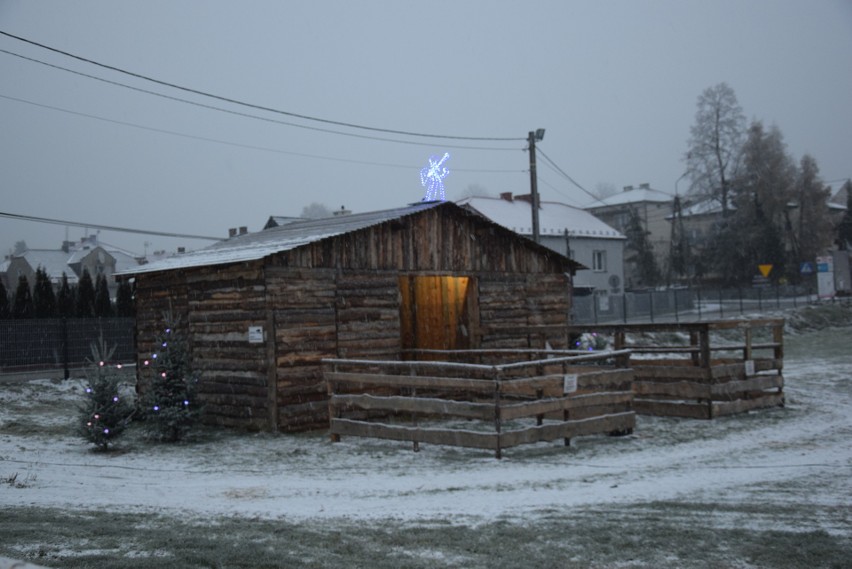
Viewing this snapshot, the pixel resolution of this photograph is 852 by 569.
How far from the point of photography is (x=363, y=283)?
15836mm

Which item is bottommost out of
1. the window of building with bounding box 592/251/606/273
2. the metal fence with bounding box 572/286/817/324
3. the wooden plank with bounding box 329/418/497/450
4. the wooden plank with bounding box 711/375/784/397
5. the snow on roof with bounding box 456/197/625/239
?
the wooden plank with bounding box 329/418/497/450

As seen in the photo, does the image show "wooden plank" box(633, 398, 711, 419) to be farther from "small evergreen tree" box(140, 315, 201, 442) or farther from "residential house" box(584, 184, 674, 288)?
"residential house" box(584, 184, 674, 288)

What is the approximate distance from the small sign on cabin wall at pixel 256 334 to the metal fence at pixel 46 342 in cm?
886

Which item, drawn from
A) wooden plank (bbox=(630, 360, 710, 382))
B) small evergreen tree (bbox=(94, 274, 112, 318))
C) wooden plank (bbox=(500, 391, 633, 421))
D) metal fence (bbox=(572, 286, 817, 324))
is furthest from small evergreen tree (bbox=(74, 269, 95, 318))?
wooden plank (bbox=(500, 391, 633, 421))

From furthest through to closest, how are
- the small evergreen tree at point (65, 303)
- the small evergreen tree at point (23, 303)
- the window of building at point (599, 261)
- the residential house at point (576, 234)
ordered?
the window of building at point (599, 261) < the residential house at point (576, 234) < the small evergreen tree at point (65, 303) < the small evergreen tree at point (23, 303)

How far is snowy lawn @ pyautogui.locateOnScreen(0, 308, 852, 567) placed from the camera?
645cm

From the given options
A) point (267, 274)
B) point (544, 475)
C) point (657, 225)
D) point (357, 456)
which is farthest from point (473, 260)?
point (657, 225)

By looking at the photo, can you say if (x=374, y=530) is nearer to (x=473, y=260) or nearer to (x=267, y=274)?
(x=267, y=274)

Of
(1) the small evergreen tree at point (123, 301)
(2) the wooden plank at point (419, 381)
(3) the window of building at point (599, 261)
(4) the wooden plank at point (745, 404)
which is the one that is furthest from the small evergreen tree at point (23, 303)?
(3) the window of building at point (599, 261)

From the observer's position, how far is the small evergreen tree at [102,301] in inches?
1201

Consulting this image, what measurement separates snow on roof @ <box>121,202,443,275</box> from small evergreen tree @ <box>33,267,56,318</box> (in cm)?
1294

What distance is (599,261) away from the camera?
58562 mm

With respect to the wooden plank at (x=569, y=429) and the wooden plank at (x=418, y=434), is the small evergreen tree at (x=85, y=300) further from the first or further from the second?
the wooden plank at (x=569, y=429)

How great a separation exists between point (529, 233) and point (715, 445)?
41.1 meters
